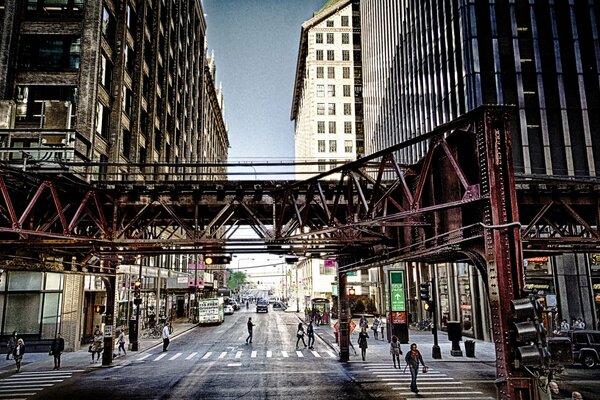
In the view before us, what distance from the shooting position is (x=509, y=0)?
139ft

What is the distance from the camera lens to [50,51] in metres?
32.3

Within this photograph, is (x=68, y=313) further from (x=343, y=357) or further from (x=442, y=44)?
(x=442, y=44)

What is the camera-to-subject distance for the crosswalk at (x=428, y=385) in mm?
16531

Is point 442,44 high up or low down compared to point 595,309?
up

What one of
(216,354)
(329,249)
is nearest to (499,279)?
(329,249)

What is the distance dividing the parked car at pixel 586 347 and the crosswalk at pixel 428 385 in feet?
23.9

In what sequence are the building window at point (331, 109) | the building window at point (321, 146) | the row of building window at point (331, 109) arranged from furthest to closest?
1. the building window at point (331, 109)
2. the row of building window at point (331, 109)
3. the building window at point (321, 146)

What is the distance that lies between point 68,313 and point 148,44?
28.1 m

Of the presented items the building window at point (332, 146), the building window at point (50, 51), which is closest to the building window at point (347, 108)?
the building window at point (332, 146)

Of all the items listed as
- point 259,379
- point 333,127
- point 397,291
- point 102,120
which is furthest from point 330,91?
point 259,379

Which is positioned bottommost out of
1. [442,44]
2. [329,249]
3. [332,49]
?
[329,249]

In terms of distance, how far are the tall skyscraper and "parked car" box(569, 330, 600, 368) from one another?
71010 mm

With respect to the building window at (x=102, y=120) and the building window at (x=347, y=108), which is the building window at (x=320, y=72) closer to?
the building window at (x=347, y=108)

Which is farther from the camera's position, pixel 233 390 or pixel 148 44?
pixel 148 44
